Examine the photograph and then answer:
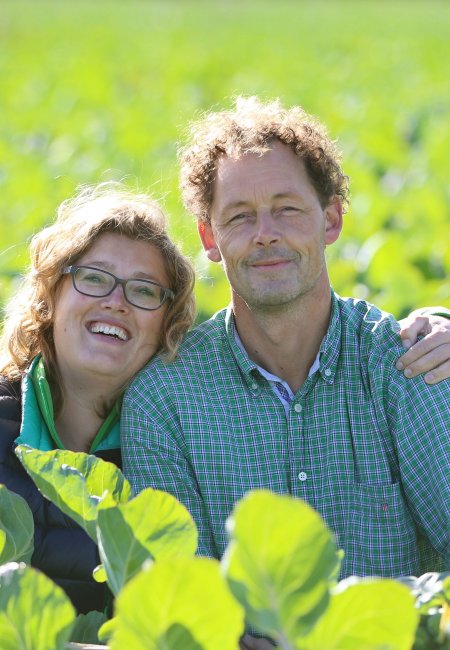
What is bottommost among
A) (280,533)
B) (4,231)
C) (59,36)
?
(280,533)

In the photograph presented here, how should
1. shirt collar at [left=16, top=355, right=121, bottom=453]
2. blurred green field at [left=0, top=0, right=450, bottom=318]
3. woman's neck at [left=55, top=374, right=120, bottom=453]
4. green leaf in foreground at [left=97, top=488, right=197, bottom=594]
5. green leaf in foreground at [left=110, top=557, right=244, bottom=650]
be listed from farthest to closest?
blurred green field at [left=0, top=0, right=450, bottom=318]
woman's neck at [left=55, top=374, right=120, bottom=453]
shirt collar at [left=16, top=355, right=121, bottom=453]
green leaf in foreground at [left=97, top=488, right=197, bottom=594]
green leaf in foreground at [left=110, top=557, right=244, bottom=650]

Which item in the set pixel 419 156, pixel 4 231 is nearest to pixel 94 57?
pixel 419 156

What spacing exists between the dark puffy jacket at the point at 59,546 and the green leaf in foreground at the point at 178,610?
1.15 m

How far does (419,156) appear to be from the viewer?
8.80 m

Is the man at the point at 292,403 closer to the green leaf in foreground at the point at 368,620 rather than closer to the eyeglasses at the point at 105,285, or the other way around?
the eyeglasses at the point at 105,285

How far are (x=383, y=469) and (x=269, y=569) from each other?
1.39 m

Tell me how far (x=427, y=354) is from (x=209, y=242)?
655 mm

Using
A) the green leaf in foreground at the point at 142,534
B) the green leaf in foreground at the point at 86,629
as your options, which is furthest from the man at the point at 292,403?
the green leaf in foreground at the point at 142,534

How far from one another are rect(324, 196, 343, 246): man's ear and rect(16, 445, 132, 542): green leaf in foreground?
4.14 feet

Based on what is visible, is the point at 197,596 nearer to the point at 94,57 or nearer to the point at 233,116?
the point at 233,116

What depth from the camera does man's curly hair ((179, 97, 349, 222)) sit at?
114 inches

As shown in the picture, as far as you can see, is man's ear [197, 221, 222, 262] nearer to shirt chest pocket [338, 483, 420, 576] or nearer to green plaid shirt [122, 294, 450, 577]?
green plaid shirt [122, 294, 450, 577]

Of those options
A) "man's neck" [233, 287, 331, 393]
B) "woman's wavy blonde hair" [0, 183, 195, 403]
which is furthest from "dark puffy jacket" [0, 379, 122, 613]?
"man's neck" [233, 287, 331, 393]

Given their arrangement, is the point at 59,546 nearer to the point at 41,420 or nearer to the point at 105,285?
the point at 41,420
